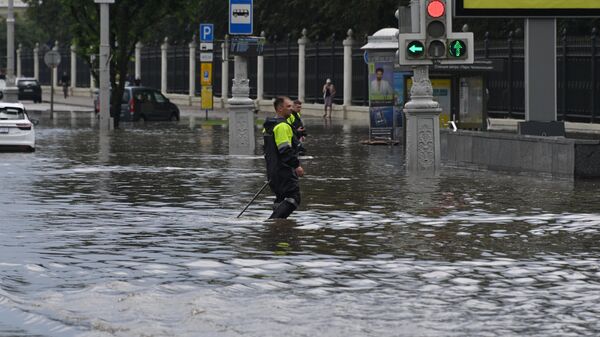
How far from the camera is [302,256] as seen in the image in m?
13.7

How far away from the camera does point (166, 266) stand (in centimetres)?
1288

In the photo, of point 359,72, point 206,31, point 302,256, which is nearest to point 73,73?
point 359,72

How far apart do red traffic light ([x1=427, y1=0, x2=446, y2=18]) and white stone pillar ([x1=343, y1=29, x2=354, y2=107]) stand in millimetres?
32366

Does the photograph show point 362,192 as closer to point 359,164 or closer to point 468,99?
point 359,164

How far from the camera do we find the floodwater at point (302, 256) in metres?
10.0

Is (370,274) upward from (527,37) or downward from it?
downward

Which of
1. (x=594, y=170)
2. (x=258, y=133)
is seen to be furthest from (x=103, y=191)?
(x=258, y=133)

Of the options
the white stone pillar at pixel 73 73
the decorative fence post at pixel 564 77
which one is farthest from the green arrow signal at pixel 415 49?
the white stone pillar at pixel 73 73

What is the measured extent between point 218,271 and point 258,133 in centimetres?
3284

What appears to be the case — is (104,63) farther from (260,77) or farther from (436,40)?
(436,40)

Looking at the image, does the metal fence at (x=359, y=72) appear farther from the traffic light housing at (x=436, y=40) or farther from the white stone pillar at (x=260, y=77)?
the traffic light housing at (x=436, y=40)

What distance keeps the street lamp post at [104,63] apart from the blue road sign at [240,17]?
15.6 m

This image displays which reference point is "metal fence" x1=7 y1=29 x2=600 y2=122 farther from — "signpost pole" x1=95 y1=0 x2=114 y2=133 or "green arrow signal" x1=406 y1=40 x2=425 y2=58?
"green arrow signal" x1=406 y1=40 x2=425 y2=58

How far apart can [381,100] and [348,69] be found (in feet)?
69.6
